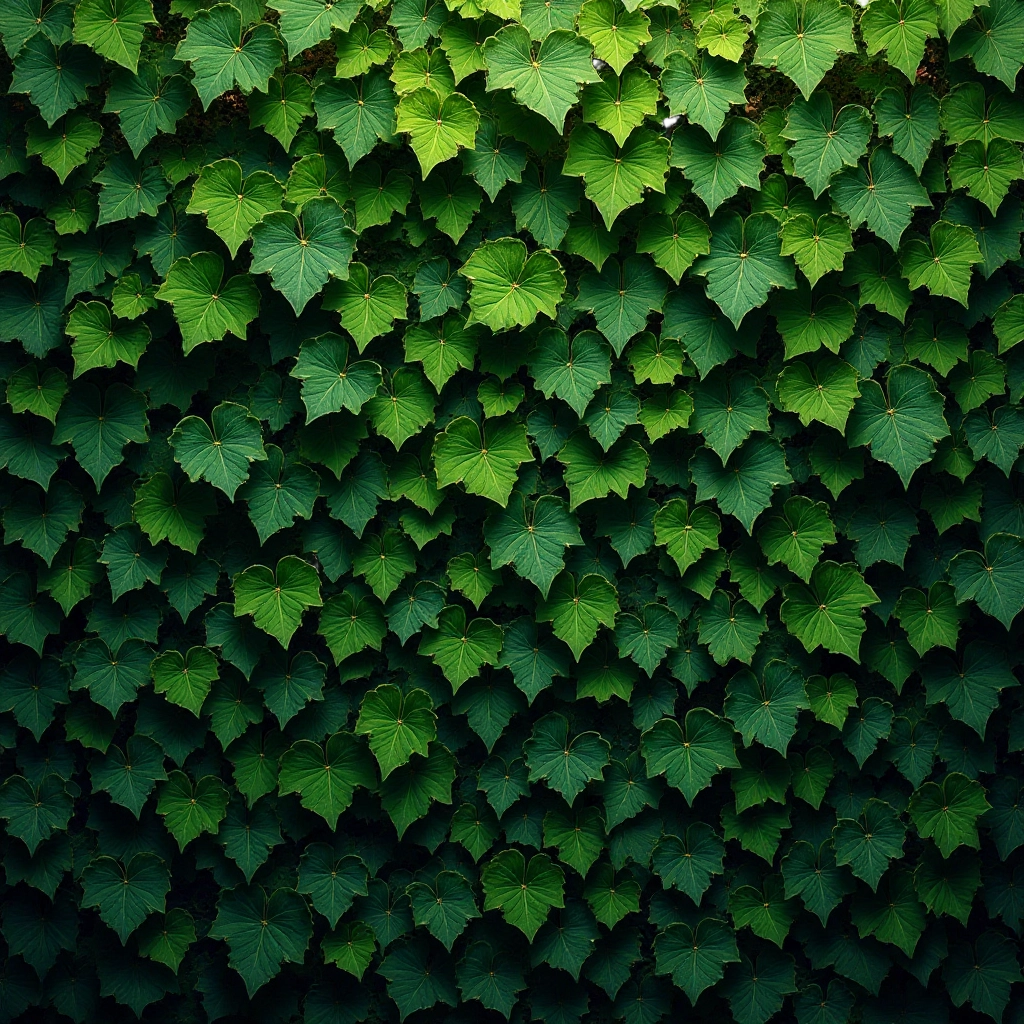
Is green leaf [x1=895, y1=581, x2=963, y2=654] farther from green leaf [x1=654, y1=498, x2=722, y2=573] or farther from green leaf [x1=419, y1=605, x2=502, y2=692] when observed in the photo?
green leaf [x1=419, y1=605, x2=502, y2=692]

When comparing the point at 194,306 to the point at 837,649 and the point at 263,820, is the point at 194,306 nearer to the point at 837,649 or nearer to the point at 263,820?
the point at 263,820

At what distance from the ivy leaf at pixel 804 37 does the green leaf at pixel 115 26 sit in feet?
5.35

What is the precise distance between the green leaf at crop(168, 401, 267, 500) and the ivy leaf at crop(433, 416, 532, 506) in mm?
495

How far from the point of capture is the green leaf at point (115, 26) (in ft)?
8.01

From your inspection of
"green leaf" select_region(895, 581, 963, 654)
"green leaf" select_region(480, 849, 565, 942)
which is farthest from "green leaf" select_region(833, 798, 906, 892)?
"green leaf" select_region(480, 849, 565, 942)

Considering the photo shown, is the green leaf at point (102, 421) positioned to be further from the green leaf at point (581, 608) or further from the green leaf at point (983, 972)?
the green leaf at point (983, 972)

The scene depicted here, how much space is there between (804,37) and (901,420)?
3.45 ft

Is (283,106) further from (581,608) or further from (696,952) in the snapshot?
(696,952)

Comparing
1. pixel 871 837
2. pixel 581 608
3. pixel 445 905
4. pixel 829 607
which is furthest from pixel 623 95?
pixel 445 905

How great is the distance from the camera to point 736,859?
108 inches

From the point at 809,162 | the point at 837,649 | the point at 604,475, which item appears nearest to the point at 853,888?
the point at 837,649

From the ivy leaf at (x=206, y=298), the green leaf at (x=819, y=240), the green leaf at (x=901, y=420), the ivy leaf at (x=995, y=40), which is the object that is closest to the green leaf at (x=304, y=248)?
the ivy leaf at (x=206, y=298)

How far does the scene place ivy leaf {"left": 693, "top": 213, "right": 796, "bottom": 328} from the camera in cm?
250

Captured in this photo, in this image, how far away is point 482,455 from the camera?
2.57 metres
